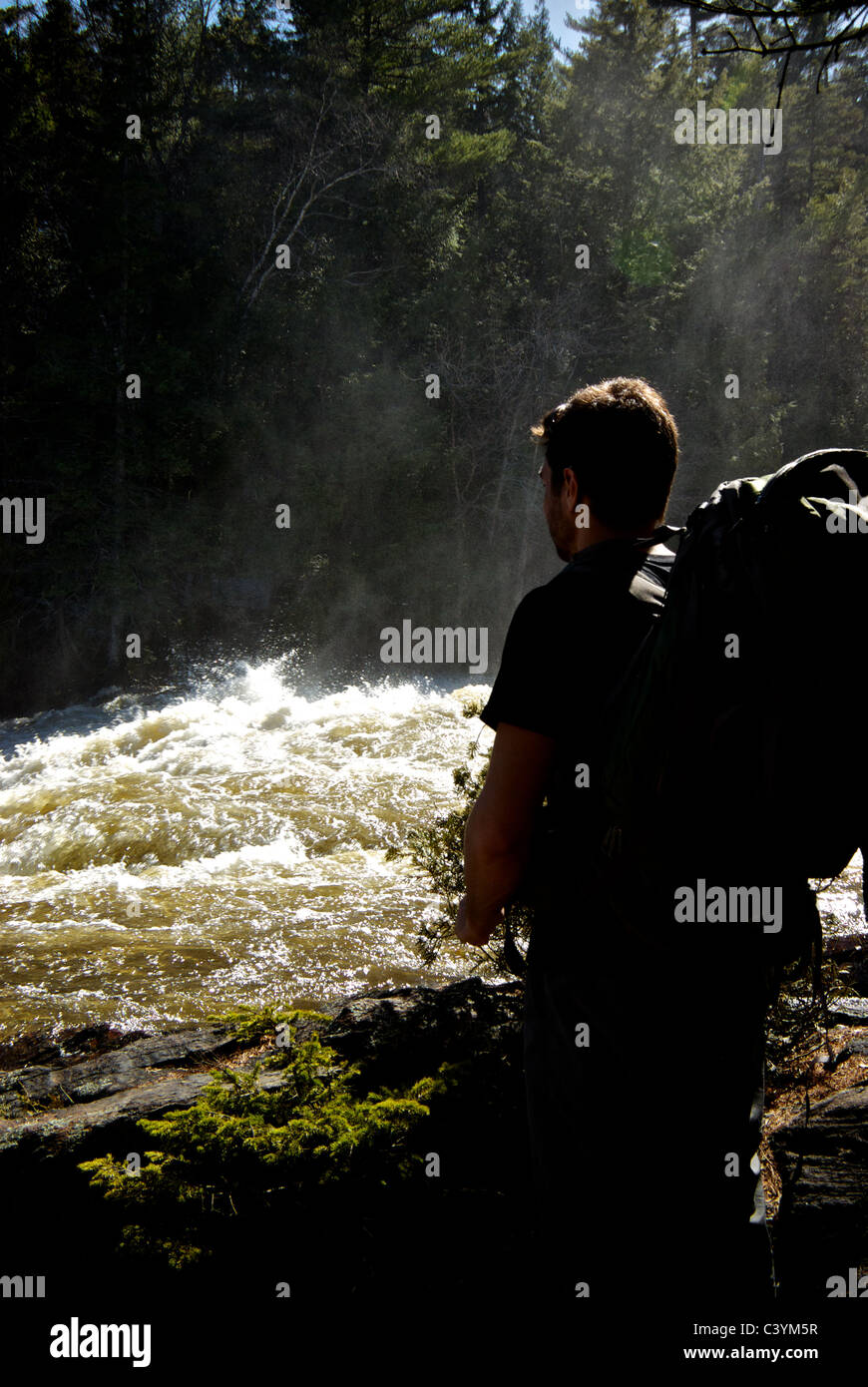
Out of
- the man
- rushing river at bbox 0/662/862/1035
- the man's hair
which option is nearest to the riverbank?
the man

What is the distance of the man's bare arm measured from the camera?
178 cm

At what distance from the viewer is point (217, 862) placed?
8828 millimetres

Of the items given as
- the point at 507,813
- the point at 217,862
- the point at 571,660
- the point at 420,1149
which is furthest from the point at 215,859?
the point at 571,660

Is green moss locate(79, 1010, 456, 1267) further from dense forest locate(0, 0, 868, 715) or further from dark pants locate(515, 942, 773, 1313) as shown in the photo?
dense forest locate(0, 0, 868, 715)

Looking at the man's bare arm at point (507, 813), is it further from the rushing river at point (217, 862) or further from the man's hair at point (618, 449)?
the rushing river at point (217, 862)

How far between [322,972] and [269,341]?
16976mm

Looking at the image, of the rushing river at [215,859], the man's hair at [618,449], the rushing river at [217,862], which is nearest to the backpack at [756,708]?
the man's hair at [618,449]

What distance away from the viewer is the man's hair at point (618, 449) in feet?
6.28

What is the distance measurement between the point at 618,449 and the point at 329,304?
2098 cm

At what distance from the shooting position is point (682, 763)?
154 cm

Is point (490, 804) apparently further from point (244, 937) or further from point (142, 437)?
point (142, 437)

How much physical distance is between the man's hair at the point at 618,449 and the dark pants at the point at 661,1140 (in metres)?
0.94

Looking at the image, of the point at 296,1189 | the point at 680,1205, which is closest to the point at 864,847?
the point at 680,1205

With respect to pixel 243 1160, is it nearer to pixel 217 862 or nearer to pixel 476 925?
pixel 476 925
